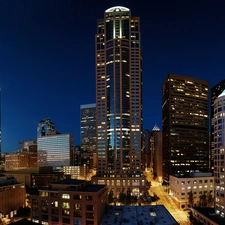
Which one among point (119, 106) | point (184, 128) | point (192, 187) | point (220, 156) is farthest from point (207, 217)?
point (184, 128)

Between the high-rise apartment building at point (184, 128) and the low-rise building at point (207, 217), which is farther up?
the high-rise apartment building at point (184, 128)

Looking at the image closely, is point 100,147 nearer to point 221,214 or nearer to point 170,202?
point 170,202

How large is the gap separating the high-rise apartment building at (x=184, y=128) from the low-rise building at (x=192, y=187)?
43.5 m

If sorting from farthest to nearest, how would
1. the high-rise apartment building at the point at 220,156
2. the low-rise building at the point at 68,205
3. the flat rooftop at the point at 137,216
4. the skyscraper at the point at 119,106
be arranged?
the skyscraper at the point at 119,106, the high-rise apartment building at the point at 220,156, the low-rise building at the point at 68,205, the flat rooftop at the point at 137,216

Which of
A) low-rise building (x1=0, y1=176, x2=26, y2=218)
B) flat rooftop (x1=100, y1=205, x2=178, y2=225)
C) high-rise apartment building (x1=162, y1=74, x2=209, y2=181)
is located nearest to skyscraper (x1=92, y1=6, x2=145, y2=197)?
high-rise apartment building (x1=162, y1=74, x2=209, y2=181)

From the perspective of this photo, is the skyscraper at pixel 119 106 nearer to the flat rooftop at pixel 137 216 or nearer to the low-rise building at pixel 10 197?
the low-rise building at pixel 10 197

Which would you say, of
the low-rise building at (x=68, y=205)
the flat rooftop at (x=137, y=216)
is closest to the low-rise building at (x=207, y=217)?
the flat rooftop at (x=137, y=216)

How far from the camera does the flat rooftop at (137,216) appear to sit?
182 feet

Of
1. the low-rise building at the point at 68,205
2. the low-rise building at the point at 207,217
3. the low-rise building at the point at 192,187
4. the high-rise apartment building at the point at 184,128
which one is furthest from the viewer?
the high-rise apartment building at the point at 184,128

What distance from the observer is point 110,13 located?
451ft

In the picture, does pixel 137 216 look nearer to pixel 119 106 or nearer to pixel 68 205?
pixel 68 205

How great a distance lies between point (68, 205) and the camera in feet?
193

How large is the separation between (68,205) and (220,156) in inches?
1646

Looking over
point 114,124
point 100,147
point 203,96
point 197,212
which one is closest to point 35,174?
point 100,147
